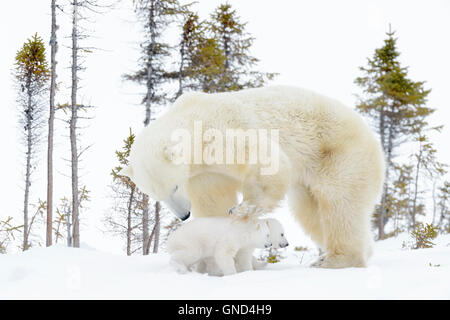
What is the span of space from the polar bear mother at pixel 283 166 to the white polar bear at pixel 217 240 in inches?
7.0

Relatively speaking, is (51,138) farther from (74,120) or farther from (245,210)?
(245,210)

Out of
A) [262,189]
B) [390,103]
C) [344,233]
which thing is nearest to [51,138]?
[262,189]

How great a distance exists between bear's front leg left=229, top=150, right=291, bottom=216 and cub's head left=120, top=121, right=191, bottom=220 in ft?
1.50

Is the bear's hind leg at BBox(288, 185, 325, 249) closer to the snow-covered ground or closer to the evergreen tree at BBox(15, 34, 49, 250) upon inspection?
the snow-covered ground

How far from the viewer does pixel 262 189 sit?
3.08 meters

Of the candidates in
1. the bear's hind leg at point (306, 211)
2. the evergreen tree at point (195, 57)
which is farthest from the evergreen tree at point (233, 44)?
the bear's hind leg at point (306, 211)

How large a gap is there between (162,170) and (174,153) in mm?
175

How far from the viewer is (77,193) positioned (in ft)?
29.5

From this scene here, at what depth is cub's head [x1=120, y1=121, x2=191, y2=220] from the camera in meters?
3.04

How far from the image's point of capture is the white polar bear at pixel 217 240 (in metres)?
3.12

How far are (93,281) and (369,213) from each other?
2.36 metres

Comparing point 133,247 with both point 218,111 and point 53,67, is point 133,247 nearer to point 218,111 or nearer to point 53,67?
point 53,67

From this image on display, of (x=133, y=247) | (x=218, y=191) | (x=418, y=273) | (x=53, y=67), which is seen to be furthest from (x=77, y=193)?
(x=418, y=273)

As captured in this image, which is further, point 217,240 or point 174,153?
point 217,240
